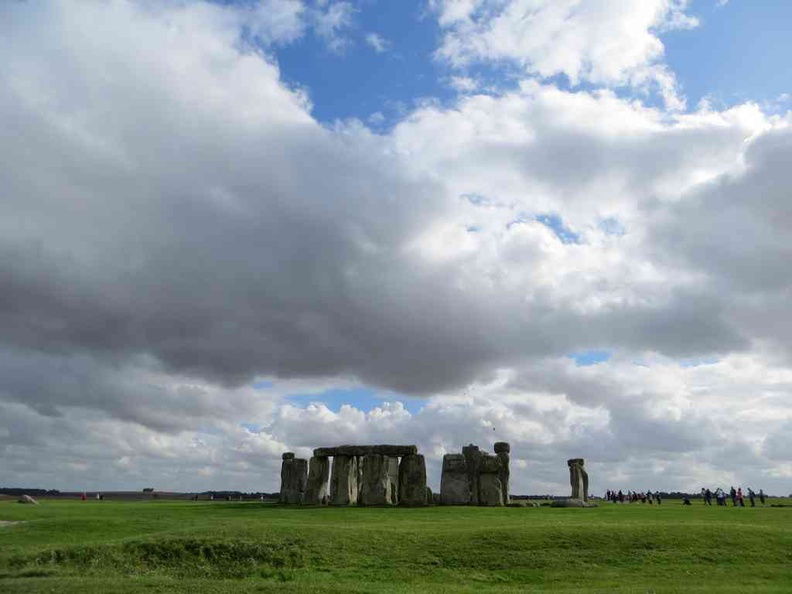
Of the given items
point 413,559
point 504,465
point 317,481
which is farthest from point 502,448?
point 413,559

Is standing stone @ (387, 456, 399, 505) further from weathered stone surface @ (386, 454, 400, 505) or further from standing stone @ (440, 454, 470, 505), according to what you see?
standing stone @ (440, 454, 470, 505)

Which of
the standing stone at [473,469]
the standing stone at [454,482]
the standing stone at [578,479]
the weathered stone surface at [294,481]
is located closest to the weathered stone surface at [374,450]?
the standing stone at [454,482]

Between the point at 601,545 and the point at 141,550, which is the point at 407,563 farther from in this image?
the point at 141,550

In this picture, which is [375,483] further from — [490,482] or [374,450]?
[490,482]

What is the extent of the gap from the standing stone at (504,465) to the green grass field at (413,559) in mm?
15738

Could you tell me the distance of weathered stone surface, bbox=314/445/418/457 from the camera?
41969mm

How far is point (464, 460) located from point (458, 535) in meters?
19.2

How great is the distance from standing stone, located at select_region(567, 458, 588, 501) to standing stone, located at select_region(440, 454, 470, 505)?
9520 millimetres

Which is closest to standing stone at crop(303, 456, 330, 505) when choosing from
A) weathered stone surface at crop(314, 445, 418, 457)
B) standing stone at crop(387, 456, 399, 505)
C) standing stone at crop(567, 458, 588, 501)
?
weathered stone surface at crop(314, 445, 418, 457)

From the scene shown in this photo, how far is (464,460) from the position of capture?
42500mm

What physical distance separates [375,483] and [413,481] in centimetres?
220

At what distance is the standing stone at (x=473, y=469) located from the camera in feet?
137

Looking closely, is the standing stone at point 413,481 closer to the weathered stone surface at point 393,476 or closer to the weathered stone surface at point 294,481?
the weathered stone surface at point 393,476

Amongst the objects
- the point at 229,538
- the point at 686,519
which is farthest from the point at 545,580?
the point at 686,519
